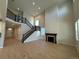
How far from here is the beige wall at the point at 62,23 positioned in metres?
8.32

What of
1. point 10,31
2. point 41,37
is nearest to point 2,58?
point 41,37

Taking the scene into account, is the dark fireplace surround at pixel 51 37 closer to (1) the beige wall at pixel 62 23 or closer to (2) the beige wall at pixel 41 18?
(1) the beige wall at pixel 62 23

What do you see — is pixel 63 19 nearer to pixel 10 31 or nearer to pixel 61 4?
pixel 61 4

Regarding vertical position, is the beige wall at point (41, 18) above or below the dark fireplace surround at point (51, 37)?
above

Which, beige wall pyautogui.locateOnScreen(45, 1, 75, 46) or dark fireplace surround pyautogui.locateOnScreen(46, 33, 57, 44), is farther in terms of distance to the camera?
dark fireplace surround pyautogui.locateOnScreen(46, 33, 57, 44)

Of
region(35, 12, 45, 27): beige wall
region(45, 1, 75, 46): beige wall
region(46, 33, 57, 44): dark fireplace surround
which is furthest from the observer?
region(35, 12, 45, 27): beige wall

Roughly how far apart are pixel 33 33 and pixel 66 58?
24.1 feet

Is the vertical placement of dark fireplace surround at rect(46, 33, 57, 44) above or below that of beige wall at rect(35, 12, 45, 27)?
below

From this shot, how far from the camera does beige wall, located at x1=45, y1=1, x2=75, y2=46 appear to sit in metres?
8.32

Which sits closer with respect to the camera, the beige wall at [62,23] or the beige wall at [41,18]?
the beige wall at [62,23]

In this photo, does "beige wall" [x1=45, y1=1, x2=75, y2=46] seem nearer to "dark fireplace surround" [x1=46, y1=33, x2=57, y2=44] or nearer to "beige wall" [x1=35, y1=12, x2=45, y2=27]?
"dark fireplace surround" [x1=46, y1=33, x2=57, y2=44]

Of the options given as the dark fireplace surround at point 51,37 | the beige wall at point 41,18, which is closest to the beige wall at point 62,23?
the dark fireplace surround at point 51,37

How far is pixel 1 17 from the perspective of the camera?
224 inches

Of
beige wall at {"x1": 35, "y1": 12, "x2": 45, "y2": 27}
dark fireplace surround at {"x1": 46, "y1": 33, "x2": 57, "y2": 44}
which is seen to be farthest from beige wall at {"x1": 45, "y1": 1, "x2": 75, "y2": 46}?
beige wall at {"x1": 35, "y1": 12, "x2": 45, "y2": 27}
